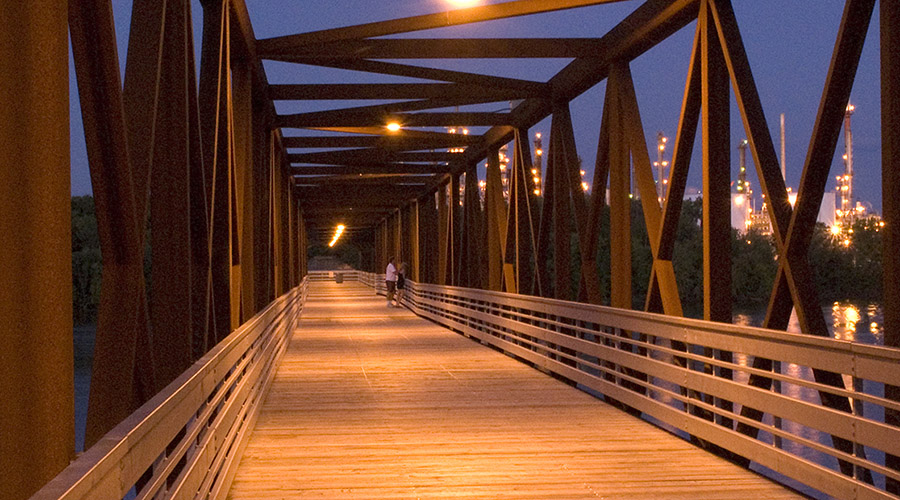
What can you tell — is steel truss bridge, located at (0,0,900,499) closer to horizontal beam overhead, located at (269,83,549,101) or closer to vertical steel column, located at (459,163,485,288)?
horizontal beam overhead, located at (269,83,549,101)

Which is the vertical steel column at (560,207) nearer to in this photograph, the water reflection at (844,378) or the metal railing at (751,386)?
the metal railing at (751,386)

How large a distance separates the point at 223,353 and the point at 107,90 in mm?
1975

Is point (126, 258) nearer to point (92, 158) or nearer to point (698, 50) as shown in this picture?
point (92, 158)

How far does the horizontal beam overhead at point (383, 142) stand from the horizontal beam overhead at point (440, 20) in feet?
30.7

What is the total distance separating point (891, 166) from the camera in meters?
5.78

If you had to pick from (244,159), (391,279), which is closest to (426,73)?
(244,159)

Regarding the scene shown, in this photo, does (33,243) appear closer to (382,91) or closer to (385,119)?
(382,91)

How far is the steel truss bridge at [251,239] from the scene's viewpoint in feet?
10.4

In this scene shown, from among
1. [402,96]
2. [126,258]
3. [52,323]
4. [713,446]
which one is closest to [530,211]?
[402,96]

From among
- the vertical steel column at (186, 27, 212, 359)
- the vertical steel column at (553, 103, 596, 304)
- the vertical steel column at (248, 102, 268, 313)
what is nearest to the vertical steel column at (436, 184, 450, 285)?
the vertical steel column at (248, 102, 268, 313)

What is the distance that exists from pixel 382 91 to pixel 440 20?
446 centimetres

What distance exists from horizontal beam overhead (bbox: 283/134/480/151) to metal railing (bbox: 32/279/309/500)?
13741 mm

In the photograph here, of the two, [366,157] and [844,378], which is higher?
[366,157]

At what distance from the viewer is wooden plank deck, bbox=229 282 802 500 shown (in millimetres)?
6148
